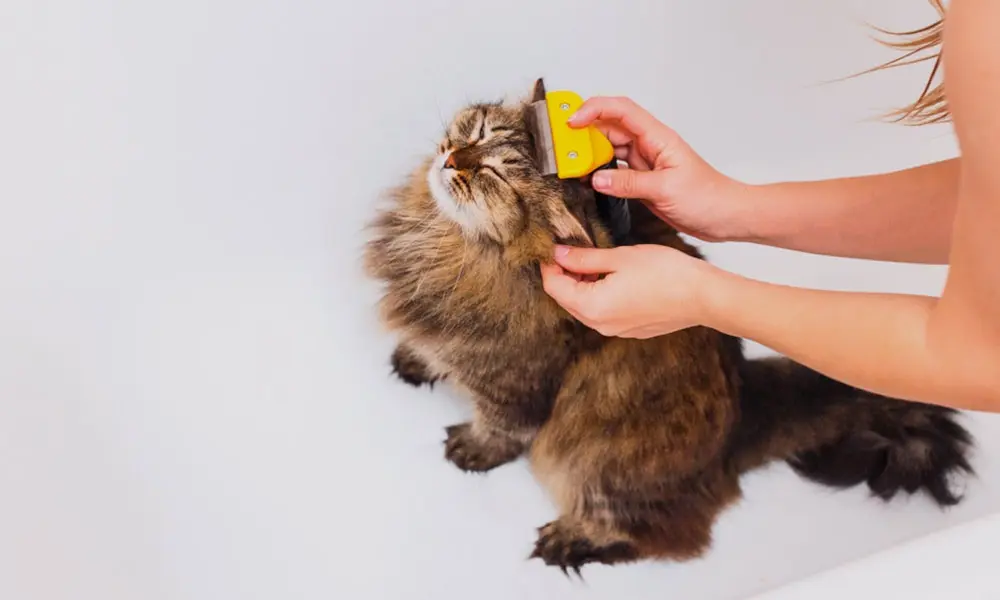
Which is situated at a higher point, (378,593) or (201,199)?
(201,199)

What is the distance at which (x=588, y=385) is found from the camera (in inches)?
41.1

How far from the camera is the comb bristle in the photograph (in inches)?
32.9

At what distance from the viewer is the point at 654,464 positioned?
105 cm

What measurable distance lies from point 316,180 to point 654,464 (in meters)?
0.77

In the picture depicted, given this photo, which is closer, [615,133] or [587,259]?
→ [587,259]

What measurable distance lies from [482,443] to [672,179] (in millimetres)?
574

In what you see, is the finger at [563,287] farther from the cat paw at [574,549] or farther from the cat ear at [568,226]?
the cat paw at [574,549]

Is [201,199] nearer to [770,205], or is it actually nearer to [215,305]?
[215,305]

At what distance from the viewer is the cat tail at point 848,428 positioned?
108 centimetres

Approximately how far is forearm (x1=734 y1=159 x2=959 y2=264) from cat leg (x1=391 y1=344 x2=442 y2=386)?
23.2 inches

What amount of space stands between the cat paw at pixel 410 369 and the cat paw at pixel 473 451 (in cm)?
10

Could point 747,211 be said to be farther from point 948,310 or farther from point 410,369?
point 410,369

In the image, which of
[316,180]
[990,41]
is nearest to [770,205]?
[990,41]

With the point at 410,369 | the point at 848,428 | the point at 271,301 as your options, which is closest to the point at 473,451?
the point at 410,369
